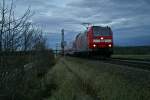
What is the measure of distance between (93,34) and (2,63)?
3304cm

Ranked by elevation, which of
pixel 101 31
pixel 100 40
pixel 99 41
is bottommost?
pixel 99 41

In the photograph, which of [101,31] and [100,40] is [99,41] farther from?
[101,31]

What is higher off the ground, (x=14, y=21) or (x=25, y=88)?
(x=14, y=21)

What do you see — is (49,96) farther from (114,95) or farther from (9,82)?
(9,82)

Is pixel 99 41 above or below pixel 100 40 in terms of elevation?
below

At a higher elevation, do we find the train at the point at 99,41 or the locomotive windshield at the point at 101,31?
the locomotive windshield at the point at 101,31

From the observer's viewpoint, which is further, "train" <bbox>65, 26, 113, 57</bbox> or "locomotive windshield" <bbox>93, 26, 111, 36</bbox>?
"locomotive windshield" <bbox>93, 26, 111, 36</bbox>

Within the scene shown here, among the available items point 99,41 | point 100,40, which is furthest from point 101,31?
point 99,41

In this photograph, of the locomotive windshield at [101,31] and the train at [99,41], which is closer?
the train at [99,41]

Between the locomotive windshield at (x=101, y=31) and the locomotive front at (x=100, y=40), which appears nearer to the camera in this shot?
the locomotive front at (x=100, y=40)

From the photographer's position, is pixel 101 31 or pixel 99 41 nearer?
pixel 99 41

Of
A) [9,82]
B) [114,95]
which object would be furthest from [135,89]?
[9,82]

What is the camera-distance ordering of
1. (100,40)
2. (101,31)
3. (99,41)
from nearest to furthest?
1. (99,41)
2. (100,40)
3. (101,31)

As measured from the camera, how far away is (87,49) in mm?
43250
